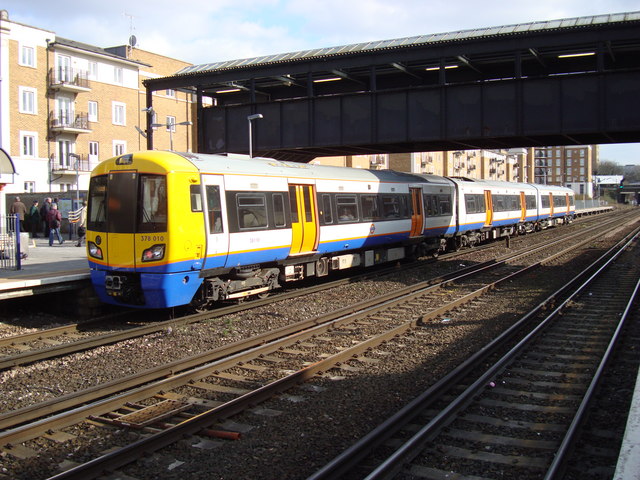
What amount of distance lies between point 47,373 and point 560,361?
695 cm

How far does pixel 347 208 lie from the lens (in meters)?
15.6

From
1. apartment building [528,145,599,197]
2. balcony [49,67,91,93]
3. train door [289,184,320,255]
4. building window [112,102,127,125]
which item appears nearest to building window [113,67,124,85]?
building window [112,102,127,125]

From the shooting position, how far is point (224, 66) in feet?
80.3

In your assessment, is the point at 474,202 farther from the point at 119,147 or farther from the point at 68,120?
the point at 119,147

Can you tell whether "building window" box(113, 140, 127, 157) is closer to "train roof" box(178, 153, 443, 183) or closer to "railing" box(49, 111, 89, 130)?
"railing" box(49, 111, 89, 130)

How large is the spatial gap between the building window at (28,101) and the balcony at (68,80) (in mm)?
1462

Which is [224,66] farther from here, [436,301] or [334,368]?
[334,368]

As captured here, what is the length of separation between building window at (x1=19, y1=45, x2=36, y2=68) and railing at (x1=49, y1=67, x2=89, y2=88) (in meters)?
1.30

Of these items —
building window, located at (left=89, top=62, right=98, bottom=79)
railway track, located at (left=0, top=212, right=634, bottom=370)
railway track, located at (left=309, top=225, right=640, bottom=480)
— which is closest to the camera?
railway track, located at (left=309, top=225, right=640, bottom=480)

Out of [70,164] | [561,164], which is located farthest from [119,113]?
[561,164]

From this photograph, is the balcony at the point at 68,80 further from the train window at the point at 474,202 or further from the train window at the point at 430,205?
the train window at the point at 430,205

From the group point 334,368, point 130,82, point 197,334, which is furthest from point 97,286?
point 130,82

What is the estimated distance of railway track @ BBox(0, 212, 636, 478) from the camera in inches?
217

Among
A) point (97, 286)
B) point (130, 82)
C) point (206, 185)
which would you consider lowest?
point (97, 286)
